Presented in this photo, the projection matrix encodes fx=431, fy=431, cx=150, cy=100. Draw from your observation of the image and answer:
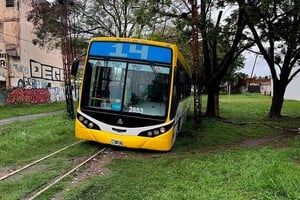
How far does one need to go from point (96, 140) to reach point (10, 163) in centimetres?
257

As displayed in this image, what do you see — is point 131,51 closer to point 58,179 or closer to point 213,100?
point 58,179

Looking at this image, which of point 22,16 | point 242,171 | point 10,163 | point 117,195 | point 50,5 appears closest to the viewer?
point 117,195

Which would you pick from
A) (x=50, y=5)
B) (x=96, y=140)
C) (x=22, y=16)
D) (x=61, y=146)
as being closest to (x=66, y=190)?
(x=96, y=140)

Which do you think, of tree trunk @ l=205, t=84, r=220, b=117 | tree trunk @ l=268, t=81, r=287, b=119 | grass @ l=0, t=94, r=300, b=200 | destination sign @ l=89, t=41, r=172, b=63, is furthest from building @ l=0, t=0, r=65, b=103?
destination sign @ l=89, t=41, r=172, b=63

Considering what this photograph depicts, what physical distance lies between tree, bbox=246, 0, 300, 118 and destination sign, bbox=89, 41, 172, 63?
17.3 ft

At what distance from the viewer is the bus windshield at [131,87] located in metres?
11.8

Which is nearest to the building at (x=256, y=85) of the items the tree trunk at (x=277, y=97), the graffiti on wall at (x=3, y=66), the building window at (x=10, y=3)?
the building window at (x=10, y=3)

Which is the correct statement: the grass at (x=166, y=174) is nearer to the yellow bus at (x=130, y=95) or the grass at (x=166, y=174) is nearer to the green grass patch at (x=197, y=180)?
the green grass patch at (x=197, y=180)

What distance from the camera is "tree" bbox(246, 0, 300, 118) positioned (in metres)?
17.5

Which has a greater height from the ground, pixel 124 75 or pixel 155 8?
pixel 155 8

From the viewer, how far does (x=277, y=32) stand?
20.6 m

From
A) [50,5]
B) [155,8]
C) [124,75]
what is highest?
[50,5]

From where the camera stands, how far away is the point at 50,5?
3497cm

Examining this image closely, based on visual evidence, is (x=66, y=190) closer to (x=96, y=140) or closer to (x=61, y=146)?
(x=96, y=140)
